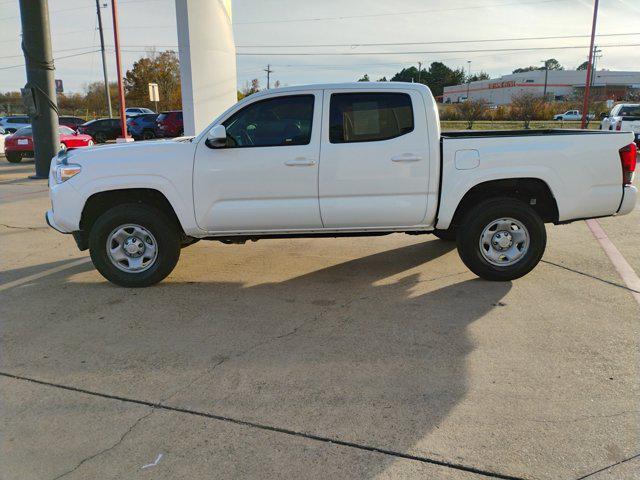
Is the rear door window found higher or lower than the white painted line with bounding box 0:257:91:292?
higher

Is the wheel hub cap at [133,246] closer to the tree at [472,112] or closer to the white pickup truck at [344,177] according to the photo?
the white pickup truck at [344,177]

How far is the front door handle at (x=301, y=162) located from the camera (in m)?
5.30

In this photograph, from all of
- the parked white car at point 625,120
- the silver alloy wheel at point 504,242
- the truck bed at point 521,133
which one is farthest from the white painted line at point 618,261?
the parked white car at point 625,120

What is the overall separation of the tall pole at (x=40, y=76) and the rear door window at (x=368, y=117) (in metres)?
11.2

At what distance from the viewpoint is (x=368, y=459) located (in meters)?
2.85

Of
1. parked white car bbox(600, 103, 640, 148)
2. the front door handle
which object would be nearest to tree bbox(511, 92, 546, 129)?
parked white car bbox(600, 103, 640, 148)

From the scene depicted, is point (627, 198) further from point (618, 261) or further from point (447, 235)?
point (447, 235)

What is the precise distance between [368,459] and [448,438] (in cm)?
49

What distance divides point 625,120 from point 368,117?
19.3 meters

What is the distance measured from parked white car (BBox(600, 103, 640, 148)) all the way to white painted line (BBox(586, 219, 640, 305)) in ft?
45.7

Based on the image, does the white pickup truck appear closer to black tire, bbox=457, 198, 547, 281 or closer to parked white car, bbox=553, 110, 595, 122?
black tire, bbox=457, 198, 547, 281

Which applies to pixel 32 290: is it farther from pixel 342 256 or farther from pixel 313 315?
pixel 342 256

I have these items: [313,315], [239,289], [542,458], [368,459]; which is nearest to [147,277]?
[239,289]

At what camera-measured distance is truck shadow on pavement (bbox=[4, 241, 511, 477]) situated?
3301mm
